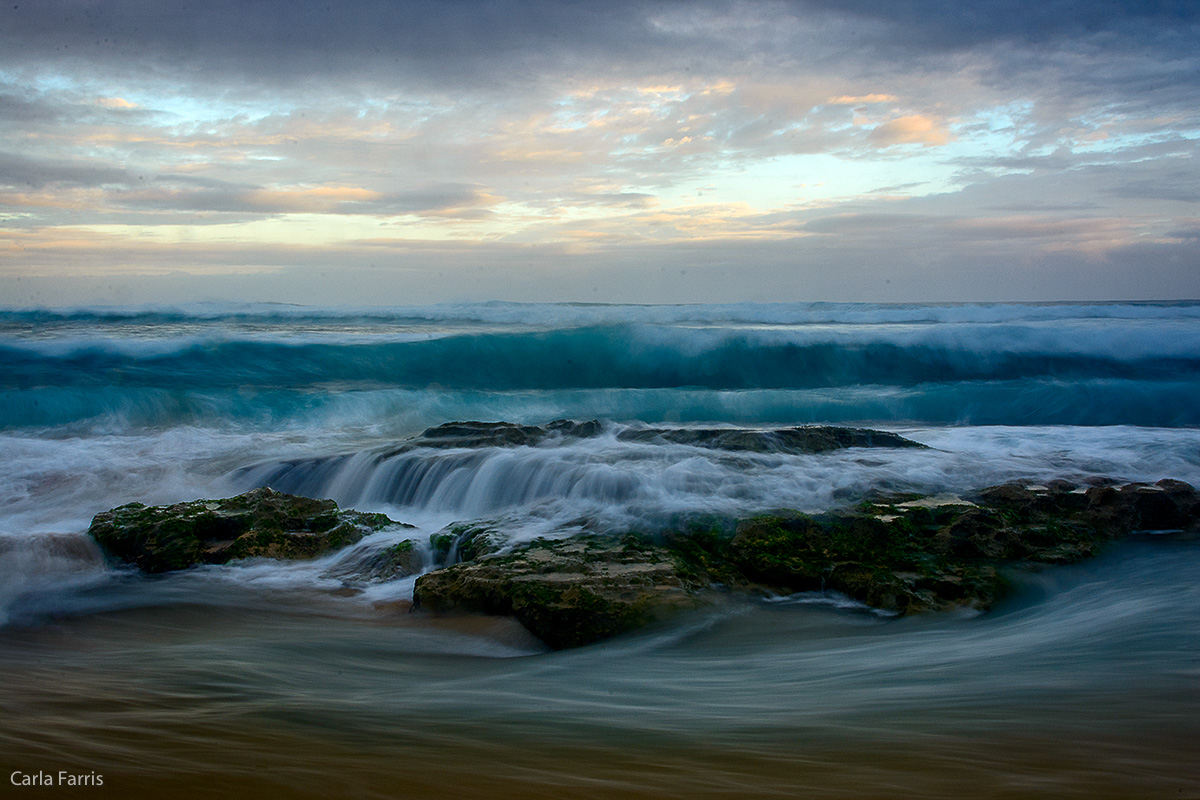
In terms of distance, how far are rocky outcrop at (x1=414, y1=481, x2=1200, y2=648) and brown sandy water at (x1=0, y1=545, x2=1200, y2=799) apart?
0.20 metres

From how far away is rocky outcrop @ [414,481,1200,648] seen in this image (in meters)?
4.45

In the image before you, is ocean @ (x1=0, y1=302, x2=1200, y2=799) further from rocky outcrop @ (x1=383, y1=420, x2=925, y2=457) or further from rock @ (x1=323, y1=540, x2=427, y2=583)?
rocky outcrop @ (x1=383, y1=420, x2=925, y2=457)

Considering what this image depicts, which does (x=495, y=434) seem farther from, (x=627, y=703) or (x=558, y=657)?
(x=627, y=703)

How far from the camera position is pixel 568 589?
14.6ft

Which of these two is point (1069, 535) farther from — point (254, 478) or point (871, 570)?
point (254, 478)

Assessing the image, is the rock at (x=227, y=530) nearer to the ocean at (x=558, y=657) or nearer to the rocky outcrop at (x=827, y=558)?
the ocean at (x=558, y=657)

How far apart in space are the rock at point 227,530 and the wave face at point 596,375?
26.3 ft

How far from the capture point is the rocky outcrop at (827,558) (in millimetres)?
4449

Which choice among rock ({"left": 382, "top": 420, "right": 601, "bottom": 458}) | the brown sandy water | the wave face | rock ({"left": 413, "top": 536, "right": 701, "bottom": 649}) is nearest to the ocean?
the brown sandy water

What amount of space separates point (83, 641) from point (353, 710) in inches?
91.2

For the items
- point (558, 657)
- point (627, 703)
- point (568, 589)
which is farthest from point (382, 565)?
point (627, 703)

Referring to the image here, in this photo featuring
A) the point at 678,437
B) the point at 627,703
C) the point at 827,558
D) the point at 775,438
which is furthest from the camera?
the point at 678,437

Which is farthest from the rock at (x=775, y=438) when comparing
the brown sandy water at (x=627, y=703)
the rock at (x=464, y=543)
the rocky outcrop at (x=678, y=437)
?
the brown sandy water at (x=627, y=703)

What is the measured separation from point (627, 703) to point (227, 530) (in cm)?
430
